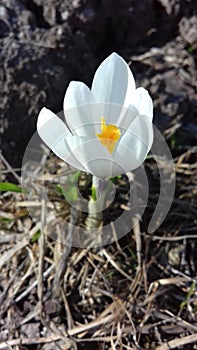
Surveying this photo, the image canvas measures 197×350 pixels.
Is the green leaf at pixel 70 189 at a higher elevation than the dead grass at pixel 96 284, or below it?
higher

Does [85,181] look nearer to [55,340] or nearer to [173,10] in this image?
[55,340]

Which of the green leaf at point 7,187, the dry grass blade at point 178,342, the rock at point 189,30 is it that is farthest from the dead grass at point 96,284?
the rock at point 189,30

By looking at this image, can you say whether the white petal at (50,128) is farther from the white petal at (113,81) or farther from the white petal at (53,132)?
the white petal at (113,81)

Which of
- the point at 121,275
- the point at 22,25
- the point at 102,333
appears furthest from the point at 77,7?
the point at 102,333

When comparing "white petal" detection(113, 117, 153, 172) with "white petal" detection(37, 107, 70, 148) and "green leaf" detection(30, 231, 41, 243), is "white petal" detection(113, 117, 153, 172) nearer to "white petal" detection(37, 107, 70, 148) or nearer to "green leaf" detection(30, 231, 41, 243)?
"white petal" detection(37, 107, 70, 148)

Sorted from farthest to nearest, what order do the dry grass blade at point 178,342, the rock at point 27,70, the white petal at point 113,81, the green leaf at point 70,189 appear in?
1. the rock at point 27,70
2. the green leaf at point 70,189
3. the dry grass blade at point 178,342
4. the white petal at point 113,81

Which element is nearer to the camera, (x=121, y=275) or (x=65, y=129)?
(x=65, y=129)

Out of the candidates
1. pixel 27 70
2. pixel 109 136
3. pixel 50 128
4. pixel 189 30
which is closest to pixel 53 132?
pixel 50 128
